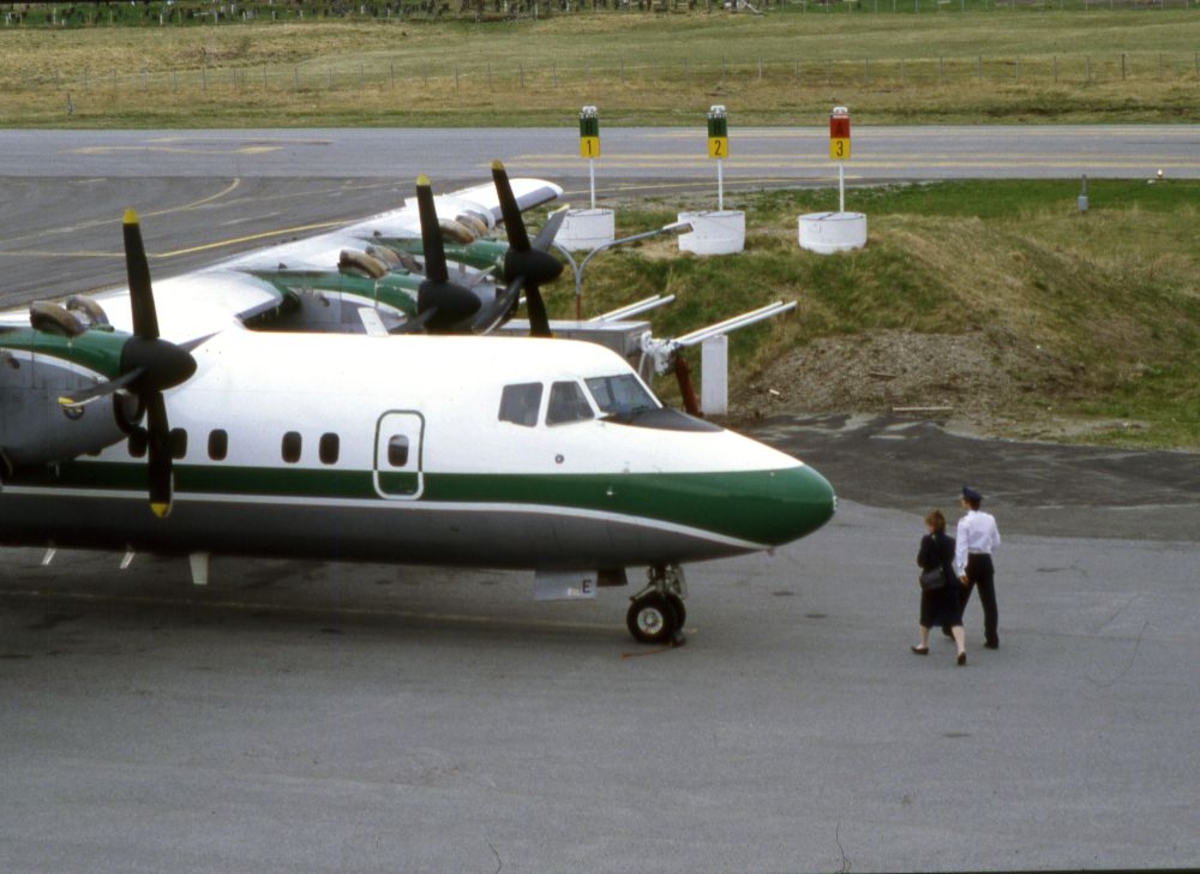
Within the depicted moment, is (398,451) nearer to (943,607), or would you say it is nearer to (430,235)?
(430,235)

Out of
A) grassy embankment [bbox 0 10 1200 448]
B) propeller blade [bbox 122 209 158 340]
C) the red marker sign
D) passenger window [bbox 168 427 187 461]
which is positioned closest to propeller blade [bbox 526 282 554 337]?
passenger window [bbox 168 427 187 461]

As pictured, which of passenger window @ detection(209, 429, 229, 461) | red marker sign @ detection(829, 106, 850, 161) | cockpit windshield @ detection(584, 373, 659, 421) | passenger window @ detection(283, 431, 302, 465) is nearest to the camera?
cockpit windshield @ detection(584, 373, 659, 421)

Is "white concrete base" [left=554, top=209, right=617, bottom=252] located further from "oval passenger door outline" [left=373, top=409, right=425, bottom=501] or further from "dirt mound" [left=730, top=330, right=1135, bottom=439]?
"oval passenger door outline" [left=373, top=409, right=425, bottom=501]

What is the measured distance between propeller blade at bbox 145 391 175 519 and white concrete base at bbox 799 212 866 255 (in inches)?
796

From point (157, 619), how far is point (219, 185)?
40528mm

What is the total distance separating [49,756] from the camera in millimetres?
16875

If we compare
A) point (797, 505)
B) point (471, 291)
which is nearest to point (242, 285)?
point (471, 291)

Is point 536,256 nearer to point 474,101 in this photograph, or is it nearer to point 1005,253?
point 1005,253

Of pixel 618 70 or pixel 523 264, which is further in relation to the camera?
pixel 618 70

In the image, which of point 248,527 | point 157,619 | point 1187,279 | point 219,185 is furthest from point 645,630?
point 219,185

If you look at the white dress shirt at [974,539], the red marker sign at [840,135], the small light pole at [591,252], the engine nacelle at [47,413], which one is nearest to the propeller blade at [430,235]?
the engine nacelle at [47,413]

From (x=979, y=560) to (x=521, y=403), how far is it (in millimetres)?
5482

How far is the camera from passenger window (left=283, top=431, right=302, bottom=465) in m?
20.5

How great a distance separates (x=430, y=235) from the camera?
23.8 metres
